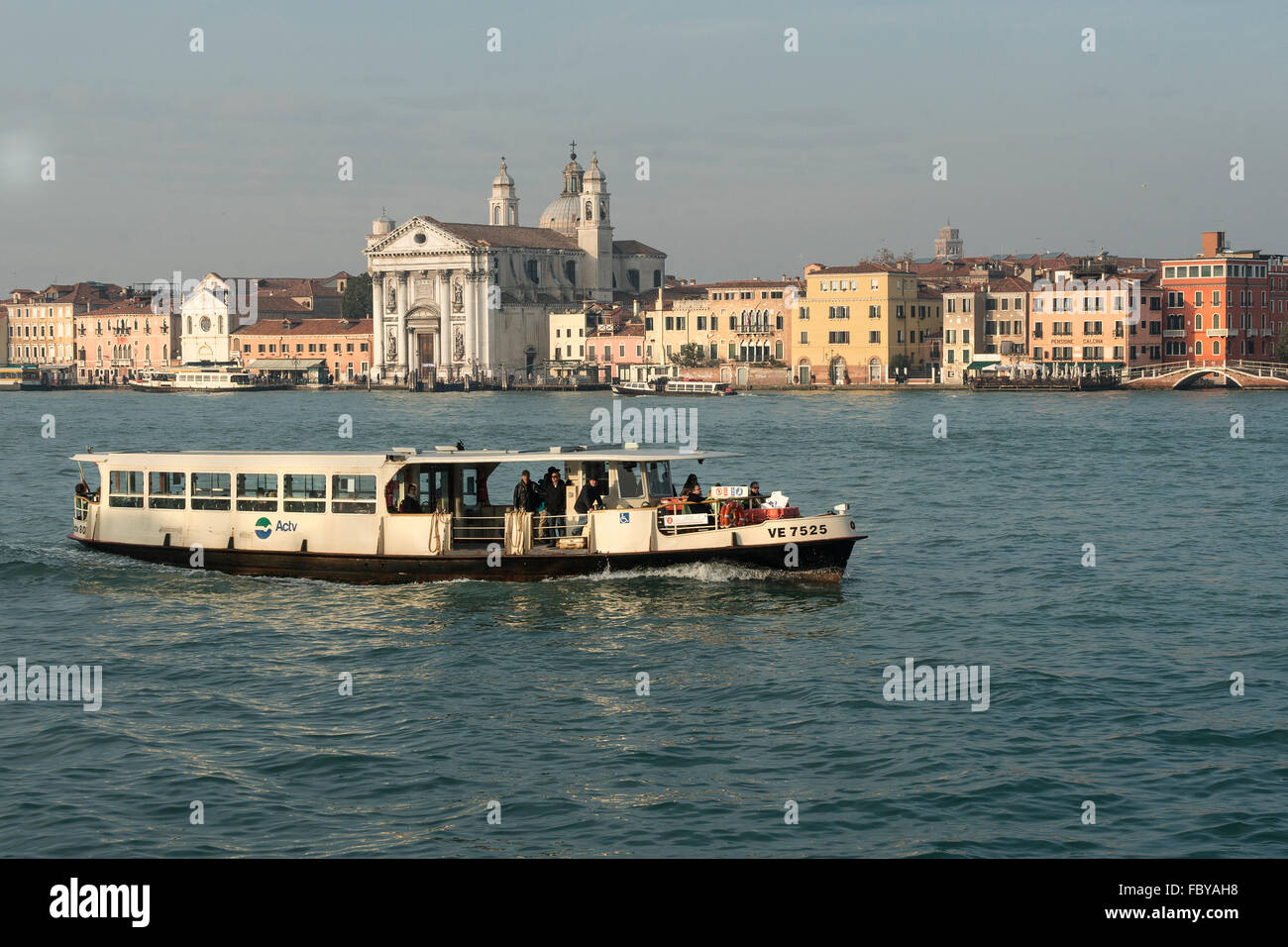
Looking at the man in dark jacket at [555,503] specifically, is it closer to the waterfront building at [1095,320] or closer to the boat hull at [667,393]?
the waterfront building at [1095,320]

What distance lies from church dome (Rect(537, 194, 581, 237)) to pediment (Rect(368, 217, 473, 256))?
18774 millimetres

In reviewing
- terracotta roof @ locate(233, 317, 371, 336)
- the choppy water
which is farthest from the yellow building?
the choppy water

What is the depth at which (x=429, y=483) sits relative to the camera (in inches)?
923

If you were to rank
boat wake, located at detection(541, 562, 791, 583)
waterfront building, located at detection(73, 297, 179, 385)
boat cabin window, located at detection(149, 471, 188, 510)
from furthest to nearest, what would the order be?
waterfront building, located at detection(73, 297, 179, 385) < boat cabin window, located at detection(149, 471, 188, 510) < boat wake, located at detection(541, 562, 791, 583)

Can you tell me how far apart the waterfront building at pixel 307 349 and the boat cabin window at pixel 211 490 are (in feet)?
364

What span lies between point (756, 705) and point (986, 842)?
15.2ft

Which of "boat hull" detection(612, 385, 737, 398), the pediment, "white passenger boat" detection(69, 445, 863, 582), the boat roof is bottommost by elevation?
"white passenger boat" detection(69, 445, 863, 582)

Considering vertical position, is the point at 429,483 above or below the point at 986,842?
above

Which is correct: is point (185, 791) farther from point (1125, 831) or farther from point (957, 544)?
point (957, 544)

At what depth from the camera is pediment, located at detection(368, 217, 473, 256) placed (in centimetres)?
12694

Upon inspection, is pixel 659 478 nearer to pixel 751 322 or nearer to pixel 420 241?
pixel 751 322

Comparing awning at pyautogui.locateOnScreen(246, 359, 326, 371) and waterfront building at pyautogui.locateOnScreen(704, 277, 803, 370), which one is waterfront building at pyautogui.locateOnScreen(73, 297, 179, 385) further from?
waterfront building at pyautogui.locateOnScreen(704, 277, 803, 370)

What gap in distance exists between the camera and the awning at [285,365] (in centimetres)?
13662
